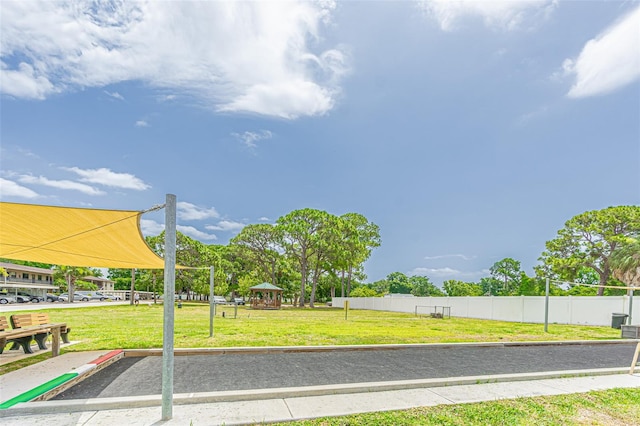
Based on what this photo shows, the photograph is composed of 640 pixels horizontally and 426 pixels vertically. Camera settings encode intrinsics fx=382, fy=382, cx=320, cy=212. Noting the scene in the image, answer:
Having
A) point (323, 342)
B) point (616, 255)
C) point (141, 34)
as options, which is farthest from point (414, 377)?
point (616, 255)

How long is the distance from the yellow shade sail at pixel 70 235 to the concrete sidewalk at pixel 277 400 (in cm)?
221

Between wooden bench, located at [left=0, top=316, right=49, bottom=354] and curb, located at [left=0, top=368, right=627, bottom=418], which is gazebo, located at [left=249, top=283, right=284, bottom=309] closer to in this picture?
wooden bench, located at [left=0, top=316, right=49, bottom=354]

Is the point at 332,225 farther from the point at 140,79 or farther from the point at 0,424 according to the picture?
the point at 0,424

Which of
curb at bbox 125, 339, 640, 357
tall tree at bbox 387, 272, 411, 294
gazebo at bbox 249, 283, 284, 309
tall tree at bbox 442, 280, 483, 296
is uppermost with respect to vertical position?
curb at bbox 125, 339, 640, 357

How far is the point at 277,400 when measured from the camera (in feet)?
16.7

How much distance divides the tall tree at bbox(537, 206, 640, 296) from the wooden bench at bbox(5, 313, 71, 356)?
113ft

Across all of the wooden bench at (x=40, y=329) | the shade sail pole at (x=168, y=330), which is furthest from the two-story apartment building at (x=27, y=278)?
the shade sail pole at (x=168, y=330)

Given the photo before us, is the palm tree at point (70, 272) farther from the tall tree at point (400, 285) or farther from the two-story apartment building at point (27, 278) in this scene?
the tall tree at point (400, 285)

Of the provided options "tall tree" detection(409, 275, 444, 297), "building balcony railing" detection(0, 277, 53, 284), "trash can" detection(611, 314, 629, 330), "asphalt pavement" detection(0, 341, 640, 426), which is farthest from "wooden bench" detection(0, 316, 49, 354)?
"tall tree" detection(409, 275, 444, 297)

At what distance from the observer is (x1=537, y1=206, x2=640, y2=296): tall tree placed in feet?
98.2

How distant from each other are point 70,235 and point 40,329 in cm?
257

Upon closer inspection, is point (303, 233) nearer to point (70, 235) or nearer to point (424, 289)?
point (70, 235)

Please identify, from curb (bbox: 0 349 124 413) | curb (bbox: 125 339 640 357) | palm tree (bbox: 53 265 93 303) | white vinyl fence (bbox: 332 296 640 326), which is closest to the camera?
curb (bbox: 0 349 124 413)

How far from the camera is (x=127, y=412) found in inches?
182
